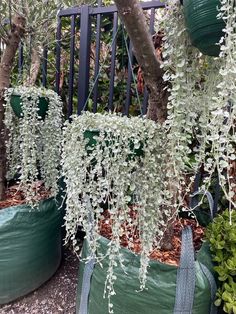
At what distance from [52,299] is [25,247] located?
1.25 ft

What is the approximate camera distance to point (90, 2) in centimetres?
220

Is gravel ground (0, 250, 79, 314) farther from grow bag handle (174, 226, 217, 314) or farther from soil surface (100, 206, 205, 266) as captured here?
grow bag handle (174, 226, 217, 314)

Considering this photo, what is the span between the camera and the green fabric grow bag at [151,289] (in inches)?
48.7

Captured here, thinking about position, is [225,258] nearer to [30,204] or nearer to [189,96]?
[189,96]

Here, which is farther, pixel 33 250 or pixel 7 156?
pixel 7 156

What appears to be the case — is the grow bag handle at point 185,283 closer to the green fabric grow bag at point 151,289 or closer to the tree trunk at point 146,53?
the green fabric grow bag at point 151,289

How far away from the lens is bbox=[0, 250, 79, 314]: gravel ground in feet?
5.55

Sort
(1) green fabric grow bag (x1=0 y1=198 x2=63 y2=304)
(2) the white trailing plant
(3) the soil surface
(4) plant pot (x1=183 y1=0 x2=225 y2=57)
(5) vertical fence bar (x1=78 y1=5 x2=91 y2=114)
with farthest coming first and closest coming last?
(5) vertical fence bar (x1=78 y1=5 x2=91 y2=114), (1) green fabric grow bag (x1=0 y1=198 x2=63 y2=304), (3) the soil surface, (2) the white trailing plant, (4) plant pot (x1=183 y1=0 x2=225 y2=57)

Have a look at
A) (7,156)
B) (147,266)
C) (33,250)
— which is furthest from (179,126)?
(7,156)

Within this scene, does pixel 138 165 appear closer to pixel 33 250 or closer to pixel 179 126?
pixel 179 126

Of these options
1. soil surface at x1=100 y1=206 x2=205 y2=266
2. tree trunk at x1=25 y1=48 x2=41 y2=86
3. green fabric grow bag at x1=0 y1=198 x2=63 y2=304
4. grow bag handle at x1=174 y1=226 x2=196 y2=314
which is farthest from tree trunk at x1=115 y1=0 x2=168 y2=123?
tree trunk at x1=25 y1=48 x2=41 y2=86

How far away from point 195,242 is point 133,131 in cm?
79

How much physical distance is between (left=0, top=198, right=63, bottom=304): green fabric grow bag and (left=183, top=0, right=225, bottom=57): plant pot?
3.94 ft

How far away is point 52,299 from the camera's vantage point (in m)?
1.78
